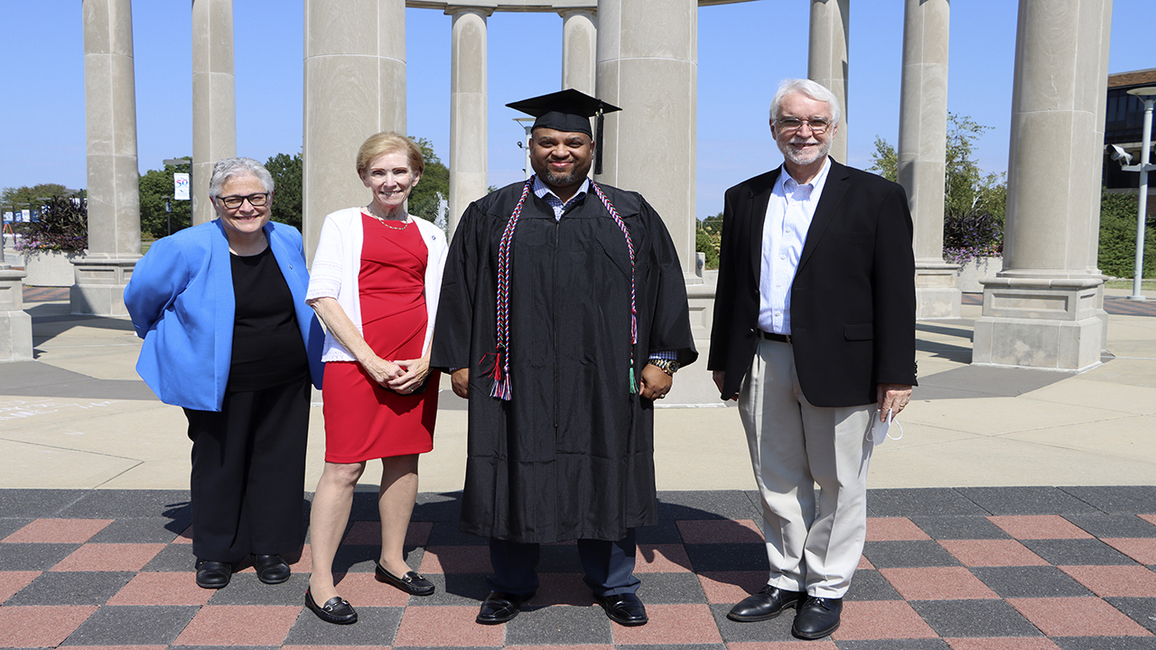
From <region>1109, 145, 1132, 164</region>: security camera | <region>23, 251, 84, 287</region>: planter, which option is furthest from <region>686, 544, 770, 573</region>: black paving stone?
<region>1109, 145, 1132, 164</region>: security camera

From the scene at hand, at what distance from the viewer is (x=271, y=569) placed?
4094mm

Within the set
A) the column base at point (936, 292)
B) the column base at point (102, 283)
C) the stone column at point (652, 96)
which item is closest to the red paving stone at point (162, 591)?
the stone column at point (652, 96)

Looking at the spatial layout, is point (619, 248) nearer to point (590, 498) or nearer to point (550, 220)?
point (550, 220)

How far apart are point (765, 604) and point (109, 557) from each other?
3030mm

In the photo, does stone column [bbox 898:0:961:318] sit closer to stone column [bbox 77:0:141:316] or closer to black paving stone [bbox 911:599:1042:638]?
stone column [bbox 77:0:141:316]

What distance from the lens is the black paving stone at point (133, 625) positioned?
11.2 ft

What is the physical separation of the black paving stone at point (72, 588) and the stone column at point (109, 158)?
14.6 meters

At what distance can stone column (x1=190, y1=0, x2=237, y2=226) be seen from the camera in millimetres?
18188

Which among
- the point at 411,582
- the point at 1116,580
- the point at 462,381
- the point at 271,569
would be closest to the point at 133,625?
the point at 271,569

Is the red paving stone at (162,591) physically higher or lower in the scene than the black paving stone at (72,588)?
lower

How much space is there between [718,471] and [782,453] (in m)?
2.29

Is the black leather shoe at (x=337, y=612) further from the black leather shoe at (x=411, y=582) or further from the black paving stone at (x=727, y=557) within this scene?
the black paving stone at (x=727, y=557)

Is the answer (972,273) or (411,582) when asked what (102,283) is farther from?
(972,273)

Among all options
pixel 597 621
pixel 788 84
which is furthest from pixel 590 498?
pixel 788 84
